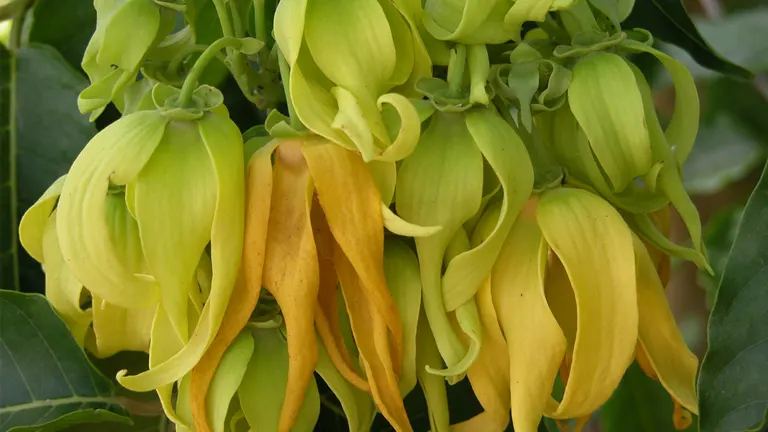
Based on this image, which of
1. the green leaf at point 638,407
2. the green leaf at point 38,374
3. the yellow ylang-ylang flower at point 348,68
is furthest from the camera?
the green leaf at point 638,407

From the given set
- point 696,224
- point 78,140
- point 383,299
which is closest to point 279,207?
point 383,299

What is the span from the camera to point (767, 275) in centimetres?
38

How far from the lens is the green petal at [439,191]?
31 cm

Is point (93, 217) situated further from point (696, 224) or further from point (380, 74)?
point (696, 224)

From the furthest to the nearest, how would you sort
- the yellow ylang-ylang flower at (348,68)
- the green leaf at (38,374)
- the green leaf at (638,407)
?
the green leaf at (638,407) < the green leaf at (38,374) < the yellow ylang-ylang flower at (348,68)

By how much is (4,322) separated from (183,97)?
219 millimetres

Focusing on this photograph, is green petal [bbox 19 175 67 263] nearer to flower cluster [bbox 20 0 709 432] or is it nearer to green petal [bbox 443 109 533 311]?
flower cluster [bbox 20 0 709 432]

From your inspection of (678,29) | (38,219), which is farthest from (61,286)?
(678,29)

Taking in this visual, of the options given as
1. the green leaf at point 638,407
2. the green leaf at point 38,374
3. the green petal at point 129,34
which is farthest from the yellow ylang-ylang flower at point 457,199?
the green leaf at point 638,407

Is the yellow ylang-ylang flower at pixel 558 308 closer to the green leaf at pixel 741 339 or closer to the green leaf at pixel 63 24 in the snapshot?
the green leaf at pixel 741 339

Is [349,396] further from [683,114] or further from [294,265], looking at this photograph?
[683,114]

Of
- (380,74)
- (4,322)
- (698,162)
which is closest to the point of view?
(380,74)

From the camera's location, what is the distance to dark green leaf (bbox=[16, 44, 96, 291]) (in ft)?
1.76

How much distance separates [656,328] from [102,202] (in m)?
0.22
